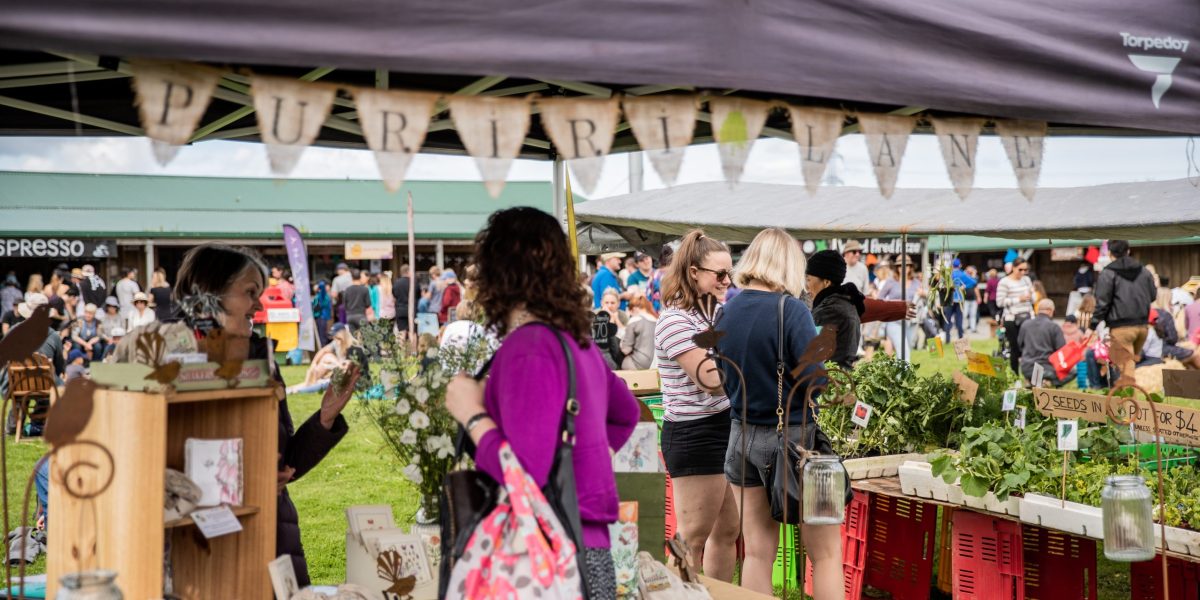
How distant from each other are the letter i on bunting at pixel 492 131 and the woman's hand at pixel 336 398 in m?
0.89

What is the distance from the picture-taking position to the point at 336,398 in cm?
281

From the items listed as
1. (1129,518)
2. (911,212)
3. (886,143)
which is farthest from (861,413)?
(911,212)

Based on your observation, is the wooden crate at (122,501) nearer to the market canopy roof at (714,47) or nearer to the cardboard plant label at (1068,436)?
the market canopy roof at (714,47)

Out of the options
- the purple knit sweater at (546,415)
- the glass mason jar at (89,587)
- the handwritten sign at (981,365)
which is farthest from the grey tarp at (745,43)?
the handwritten sign at (981,365)

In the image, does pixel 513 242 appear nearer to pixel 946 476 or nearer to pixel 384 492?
pixel 946 476

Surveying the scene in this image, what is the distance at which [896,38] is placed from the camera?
223cm

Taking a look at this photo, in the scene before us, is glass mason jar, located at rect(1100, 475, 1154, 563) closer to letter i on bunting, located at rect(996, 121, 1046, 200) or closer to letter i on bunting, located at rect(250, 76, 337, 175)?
letter i on bunting, located at rect(996, 121, 1046, 200)

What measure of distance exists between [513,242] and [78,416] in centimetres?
91

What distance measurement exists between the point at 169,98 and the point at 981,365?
458 cm

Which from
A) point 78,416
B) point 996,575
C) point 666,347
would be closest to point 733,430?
point 666,347

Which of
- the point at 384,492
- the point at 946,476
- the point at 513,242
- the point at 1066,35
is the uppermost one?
the point at 1066,35

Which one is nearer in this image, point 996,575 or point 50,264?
point 996,575

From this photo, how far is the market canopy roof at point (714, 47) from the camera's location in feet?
5.62

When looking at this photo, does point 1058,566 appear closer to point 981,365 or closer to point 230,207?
point 981,365
